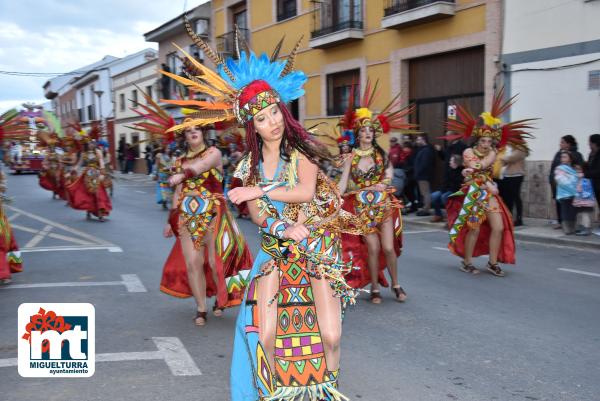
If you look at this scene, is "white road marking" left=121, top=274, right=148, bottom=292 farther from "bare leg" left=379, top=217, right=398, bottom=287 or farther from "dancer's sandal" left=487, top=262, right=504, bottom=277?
"dancer's sandal" left=487, top=262, right=504, bottom=277

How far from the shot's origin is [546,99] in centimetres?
1229

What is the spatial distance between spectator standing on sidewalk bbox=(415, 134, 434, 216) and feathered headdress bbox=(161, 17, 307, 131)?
9.91m

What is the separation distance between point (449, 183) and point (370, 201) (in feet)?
21.4

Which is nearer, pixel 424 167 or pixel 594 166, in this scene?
pixel 594 166

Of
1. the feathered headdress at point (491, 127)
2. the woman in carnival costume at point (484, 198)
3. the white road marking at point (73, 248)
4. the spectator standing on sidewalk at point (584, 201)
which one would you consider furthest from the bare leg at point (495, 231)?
the white road marking at point (73, 248)

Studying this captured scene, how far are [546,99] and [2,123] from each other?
9.98 m

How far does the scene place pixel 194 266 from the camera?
17.7 ft

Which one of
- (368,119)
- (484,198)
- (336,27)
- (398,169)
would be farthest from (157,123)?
(336,27)

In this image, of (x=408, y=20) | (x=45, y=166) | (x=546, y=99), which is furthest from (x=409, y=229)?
(x=45, y=166)

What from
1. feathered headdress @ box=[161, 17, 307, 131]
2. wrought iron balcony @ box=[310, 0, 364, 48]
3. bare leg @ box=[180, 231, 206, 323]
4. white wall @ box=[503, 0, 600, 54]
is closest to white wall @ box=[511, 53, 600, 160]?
white wall @ box=[503, 0, 600, 54]

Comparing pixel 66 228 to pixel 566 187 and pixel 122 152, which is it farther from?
pixel 122 152

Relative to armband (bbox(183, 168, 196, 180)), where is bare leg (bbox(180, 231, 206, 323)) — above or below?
below

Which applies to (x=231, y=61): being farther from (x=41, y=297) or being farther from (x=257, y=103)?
(x=41, y=297)

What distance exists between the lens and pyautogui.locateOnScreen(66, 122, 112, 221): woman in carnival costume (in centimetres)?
1329
